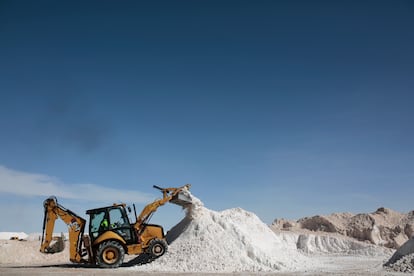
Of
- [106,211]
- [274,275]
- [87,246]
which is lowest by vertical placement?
[274,275]

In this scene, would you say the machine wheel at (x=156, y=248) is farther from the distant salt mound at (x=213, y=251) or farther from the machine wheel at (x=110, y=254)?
the machine wheel at (x=110, y=254)

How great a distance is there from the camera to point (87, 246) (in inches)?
714

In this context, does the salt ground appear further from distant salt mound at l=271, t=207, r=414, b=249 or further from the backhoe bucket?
distant salt mound at l=271, t=207, r=414, b=249

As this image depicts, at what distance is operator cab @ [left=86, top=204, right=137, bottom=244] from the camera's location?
18453mm

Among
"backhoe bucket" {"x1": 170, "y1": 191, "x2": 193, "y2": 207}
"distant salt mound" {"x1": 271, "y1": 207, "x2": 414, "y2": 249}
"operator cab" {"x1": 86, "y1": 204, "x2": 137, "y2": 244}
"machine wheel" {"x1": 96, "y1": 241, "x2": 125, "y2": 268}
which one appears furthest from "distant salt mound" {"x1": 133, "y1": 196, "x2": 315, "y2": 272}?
"distant salt mound" {"x1": 271, "y1": 207, "x2": 414, "y2": 249}

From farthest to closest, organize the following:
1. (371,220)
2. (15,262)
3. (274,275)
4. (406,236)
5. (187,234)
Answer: (371,220) < (406,236) < (15,262) < (187,234) < (274,275)

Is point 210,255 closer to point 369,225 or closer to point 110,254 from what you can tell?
point 110,254

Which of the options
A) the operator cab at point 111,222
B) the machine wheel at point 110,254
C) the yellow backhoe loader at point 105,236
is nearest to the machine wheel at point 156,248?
the yellow backhoe loader at point 105,236

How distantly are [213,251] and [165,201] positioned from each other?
131 inches

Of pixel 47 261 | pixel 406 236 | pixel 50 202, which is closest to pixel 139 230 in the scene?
pixel 50 202

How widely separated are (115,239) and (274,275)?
718cm

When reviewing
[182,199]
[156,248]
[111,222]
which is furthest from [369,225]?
[111,222]

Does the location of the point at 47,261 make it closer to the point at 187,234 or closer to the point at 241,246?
the point at 187,234

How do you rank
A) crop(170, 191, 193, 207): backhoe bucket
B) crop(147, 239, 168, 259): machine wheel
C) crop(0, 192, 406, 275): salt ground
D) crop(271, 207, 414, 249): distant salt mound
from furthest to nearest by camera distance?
crop(271, 207, 414, 249): distant salt mound
crop(170, 191, 193, 207): backhoe bucket
crop(147, 239, 168, 259): machine wheel
crop(0, 192, 406, 275): salt ground
